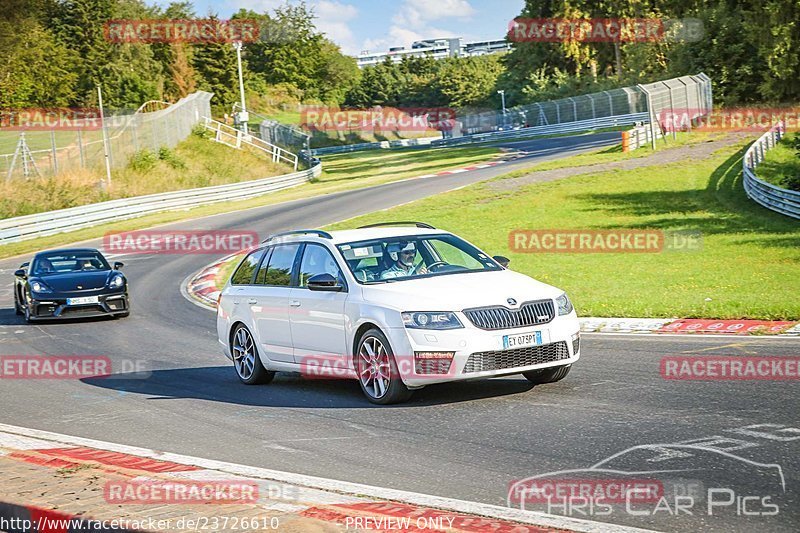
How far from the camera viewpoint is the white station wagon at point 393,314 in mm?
9922

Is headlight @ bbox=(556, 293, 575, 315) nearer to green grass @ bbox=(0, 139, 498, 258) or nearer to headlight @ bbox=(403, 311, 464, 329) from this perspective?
headlight @ bbox=(403, 311, 464, 329)

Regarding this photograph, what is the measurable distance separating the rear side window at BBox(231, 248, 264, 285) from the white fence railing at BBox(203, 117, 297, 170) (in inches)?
1963

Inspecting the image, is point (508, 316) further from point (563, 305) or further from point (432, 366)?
point (432, 366)

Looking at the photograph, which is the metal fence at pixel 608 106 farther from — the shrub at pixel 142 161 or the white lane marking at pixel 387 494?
the white lane marking at pixel 387 494

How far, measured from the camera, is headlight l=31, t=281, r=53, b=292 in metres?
20.4

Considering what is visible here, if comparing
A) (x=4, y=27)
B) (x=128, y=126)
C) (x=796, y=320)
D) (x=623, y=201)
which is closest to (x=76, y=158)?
(x=128, y=126)

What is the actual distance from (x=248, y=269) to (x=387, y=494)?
20.9ft

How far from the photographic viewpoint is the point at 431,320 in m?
9.95

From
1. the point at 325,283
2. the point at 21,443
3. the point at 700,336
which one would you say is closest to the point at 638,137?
the point at 700,336

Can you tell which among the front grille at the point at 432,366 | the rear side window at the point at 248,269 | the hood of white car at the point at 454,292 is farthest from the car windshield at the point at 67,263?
the front grille at the point at 432,366

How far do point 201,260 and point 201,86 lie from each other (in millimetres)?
68090

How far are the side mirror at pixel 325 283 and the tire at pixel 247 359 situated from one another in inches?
67.3

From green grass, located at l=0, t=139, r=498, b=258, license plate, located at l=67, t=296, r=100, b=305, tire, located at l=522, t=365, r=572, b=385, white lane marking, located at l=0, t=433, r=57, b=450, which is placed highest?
white lane marking, located at l=0, t=433, r=57, b=450

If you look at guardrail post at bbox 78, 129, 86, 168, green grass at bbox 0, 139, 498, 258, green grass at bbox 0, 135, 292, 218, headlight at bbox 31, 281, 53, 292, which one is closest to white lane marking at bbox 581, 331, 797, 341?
headlight at bbox 31, 281, 53, 292
